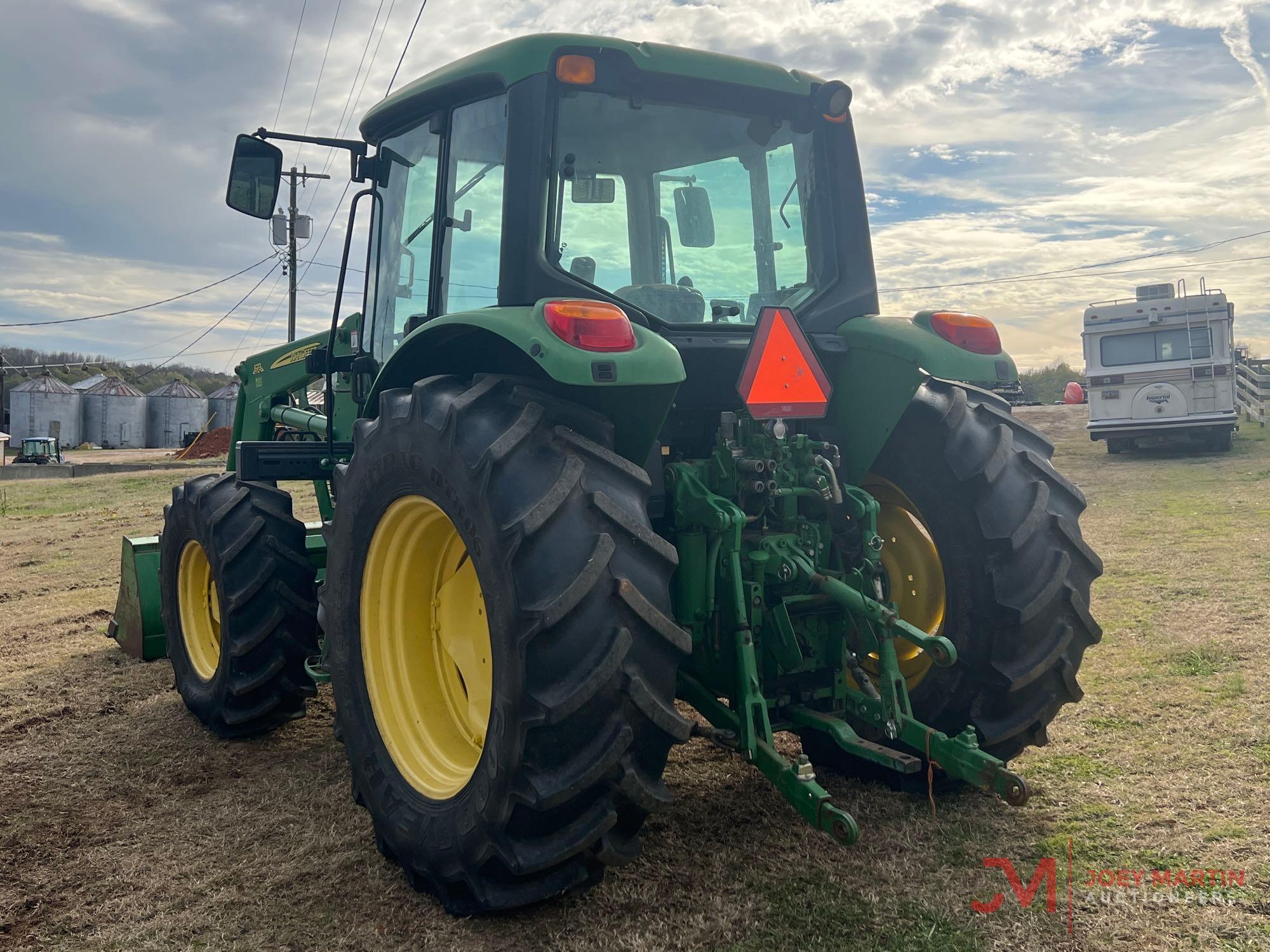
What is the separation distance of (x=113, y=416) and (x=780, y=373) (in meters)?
58.0

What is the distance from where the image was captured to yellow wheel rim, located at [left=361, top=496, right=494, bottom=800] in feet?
10.5

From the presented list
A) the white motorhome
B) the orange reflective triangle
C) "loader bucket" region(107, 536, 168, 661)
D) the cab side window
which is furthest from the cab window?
the white motorhome

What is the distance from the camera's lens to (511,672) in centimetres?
251

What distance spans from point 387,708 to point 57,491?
2196 centimetres

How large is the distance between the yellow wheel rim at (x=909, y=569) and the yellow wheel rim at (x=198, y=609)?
10.7ft

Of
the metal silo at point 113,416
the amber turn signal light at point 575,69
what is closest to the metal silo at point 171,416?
the metal silo at point 113,416

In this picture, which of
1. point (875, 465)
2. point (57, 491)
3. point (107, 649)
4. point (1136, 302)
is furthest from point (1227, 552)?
point (57, 491)

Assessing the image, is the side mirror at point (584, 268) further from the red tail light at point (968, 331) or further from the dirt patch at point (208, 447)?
the dirt patch at point (208, 447)

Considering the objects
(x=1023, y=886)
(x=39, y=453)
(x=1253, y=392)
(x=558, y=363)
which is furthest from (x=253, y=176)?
(x=39, y=453)

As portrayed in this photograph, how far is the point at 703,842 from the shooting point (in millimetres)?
3189

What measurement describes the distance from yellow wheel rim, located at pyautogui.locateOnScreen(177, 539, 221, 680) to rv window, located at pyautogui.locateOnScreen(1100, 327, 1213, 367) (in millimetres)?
16625

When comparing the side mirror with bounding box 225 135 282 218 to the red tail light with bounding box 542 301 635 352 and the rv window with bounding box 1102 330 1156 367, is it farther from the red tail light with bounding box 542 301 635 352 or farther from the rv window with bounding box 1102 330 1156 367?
the rv window with bounding box 1102 330 1156 367

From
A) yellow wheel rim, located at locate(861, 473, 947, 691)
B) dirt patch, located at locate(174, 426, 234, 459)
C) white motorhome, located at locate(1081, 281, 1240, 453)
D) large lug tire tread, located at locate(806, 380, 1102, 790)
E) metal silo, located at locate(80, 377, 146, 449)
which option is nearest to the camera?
large lug tire tread, located at locate(806, 380, 1102, 790)

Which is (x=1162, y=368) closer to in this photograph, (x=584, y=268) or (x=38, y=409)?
(x=584, y=268)
